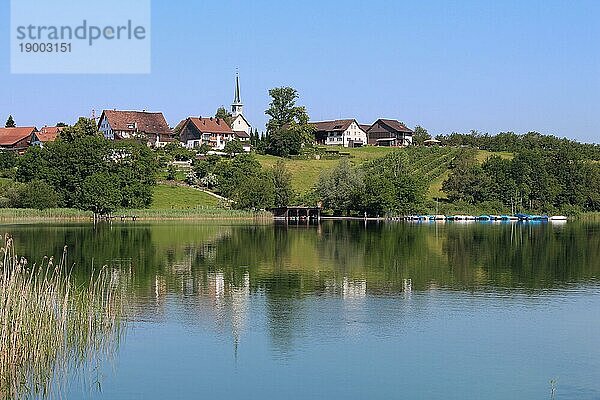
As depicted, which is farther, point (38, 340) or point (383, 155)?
point (383, 155)

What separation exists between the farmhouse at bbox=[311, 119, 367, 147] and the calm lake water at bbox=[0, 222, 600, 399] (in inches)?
3572

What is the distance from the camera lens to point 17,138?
11138 centimetres

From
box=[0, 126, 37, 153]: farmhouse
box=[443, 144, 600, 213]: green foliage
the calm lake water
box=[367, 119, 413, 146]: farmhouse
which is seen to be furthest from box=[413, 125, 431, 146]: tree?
the calm lake water

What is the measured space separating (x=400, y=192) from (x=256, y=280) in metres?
55.3

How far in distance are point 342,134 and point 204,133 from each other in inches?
1104

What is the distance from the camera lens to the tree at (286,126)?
111 metres

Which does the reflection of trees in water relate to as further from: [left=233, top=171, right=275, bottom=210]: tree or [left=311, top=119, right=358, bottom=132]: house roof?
[left=311, top=119, right=358, bottom=132]: house roof

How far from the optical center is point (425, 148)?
382 feet

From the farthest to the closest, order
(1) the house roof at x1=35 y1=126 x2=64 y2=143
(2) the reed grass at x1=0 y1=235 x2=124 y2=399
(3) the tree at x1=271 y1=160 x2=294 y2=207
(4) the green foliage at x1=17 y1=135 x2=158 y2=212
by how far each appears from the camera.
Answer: (1) the house roof at x1=35 y1=126 x2=64 y2=143 → (3) the tree at x1=271 y1=160 x2=294 y2=207 → (4) the green foliage at x1=17 y1=135 x2=158 y2=212 → (2) the reed grass at x1=0 y1=235 x2=124 y2=399

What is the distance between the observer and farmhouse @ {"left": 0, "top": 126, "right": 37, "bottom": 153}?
110m

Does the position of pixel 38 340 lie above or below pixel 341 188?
below

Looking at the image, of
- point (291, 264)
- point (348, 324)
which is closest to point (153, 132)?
point (291, 264)

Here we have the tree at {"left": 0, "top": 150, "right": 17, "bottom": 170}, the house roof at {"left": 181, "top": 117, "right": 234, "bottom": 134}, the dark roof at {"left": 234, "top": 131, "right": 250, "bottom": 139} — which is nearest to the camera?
the tree at {"left": 0, "top": 150, "right": 17, "bottom": 170}

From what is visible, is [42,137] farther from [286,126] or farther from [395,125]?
[395,125]
